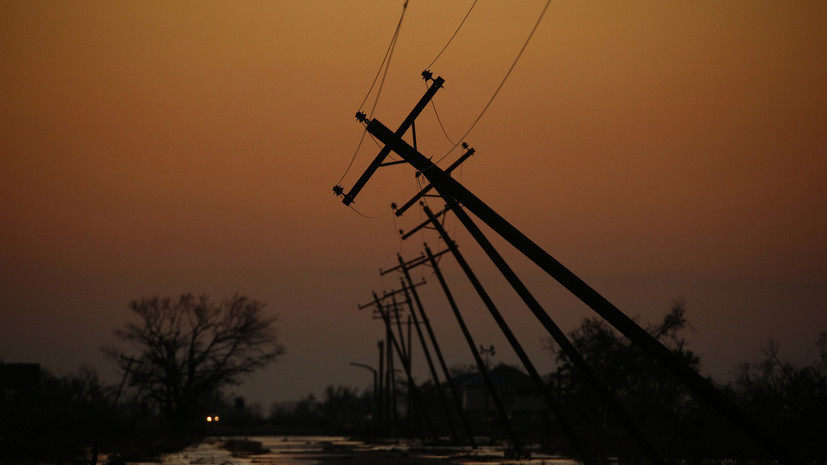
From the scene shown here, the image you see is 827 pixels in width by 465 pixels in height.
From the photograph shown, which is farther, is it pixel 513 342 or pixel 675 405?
pixel 675 405

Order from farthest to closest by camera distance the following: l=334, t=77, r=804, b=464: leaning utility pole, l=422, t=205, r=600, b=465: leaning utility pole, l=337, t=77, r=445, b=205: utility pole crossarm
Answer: l=422, t=205, r=600, b=465: leaning utility pole
l=337, t=77, r=445, b=205: utility pole crossarm
l=334, t=77, r=804, b=464: leaning utility pole

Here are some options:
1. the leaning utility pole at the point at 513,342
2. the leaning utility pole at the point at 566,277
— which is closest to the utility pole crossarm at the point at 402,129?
the leaning utility pole at the point at 566,277

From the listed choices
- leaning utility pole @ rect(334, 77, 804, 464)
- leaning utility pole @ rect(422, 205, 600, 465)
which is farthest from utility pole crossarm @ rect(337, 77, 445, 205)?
leaning utility pole @ rect(422, 205, 600, 465)

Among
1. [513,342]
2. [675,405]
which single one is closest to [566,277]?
[513,342]

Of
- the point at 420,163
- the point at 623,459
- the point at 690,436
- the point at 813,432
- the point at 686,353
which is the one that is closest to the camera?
the point at 420,163

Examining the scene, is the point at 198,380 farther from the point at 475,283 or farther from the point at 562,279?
the point at 562,279

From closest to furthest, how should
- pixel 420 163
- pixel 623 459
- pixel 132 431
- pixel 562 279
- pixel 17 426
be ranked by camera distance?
pixel 562 279, pixel 420 163, pixel 623 459, pixel 17 426, pixel 132 431

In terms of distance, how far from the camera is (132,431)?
74.2 meters

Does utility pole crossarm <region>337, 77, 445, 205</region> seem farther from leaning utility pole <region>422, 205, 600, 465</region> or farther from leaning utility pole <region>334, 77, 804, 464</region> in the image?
leaning utility pole <region>422, 205, 600, 465</region>

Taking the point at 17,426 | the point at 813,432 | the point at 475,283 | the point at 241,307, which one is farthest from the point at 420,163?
the point at 241,307

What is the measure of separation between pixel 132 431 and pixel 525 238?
6219cm

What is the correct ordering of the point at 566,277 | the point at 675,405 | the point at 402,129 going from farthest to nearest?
the point at 675,405 < the point at 402,129 < the point at 566,277

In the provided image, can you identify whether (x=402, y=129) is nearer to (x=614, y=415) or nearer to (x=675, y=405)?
(x=614, y=415)

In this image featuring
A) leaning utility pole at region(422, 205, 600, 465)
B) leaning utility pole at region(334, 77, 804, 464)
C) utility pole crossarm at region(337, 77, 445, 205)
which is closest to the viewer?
leaning utility pole at region(334, 77, 804, 464)
